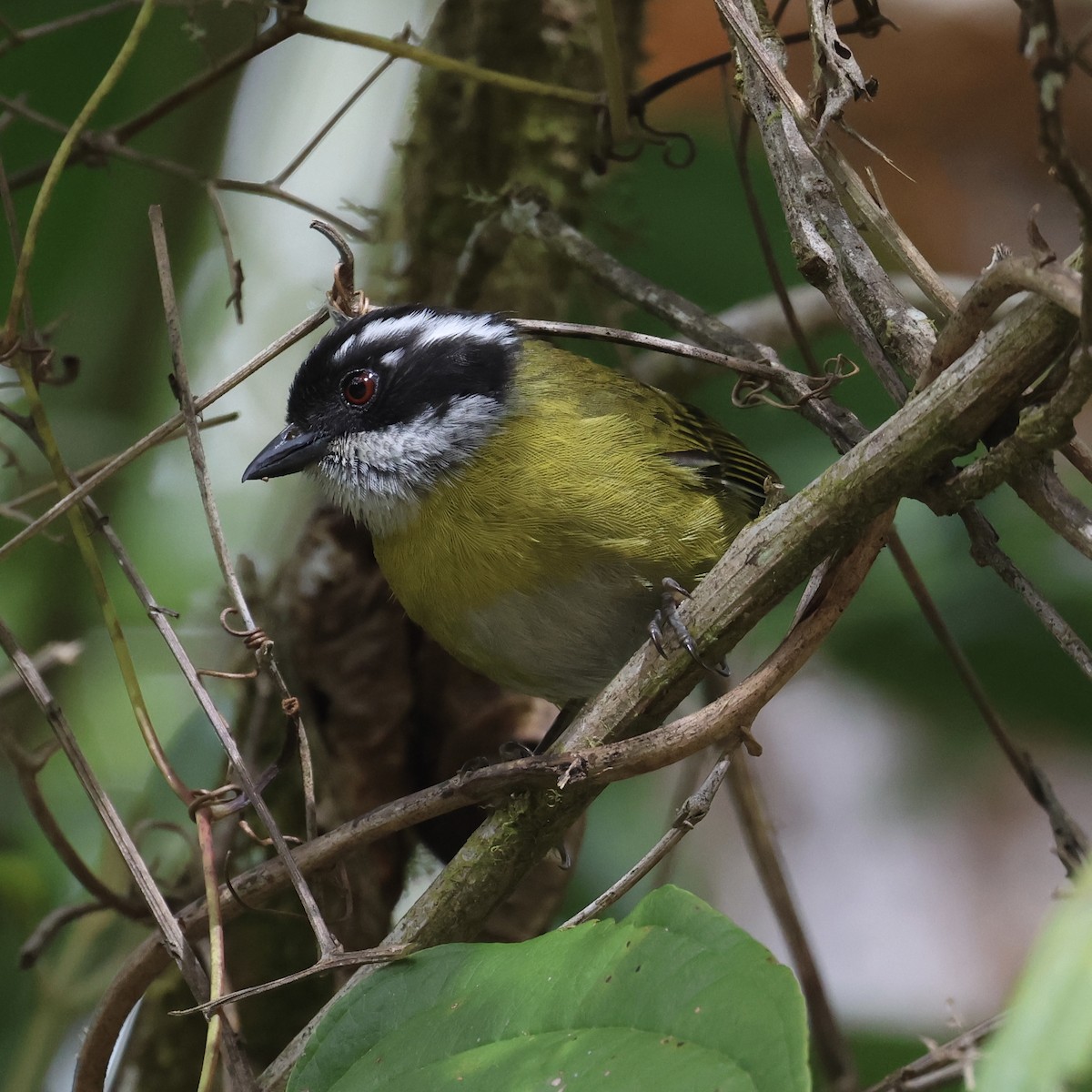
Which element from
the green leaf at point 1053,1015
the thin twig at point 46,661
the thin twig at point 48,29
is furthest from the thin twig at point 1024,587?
the thin twig at point 48,29

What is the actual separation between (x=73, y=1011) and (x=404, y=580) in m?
1.38

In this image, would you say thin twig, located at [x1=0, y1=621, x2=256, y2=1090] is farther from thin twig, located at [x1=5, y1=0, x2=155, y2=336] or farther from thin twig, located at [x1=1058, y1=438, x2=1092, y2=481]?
thin twig, located at [x1=1058, y1=438, x2=1092, y2=481]

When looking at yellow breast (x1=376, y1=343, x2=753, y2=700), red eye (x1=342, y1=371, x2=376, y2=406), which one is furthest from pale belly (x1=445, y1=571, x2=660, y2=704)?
red eye (x1=342, y1=371, x2=376, y2=406)

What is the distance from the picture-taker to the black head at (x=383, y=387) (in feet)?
8.94

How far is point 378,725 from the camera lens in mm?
2979

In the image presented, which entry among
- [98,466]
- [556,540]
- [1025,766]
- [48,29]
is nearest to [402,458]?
[556,540]

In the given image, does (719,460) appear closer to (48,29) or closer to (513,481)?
(513,481)

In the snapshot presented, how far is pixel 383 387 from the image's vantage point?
9.12 ft

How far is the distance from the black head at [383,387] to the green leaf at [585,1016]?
1338 millimetres

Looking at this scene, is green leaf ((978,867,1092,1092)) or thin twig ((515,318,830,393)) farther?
thin twig ((515,318,830,393))

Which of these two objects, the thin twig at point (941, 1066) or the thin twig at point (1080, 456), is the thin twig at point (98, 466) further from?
the thin twig at point (941, 1066)

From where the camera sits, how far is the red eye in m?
2.76

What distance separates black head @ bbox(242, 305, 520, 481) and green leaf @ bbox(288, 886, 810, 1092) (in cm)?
134

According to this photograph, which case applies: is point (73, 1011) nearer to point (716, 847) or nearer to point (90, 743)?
point (90, 743)
